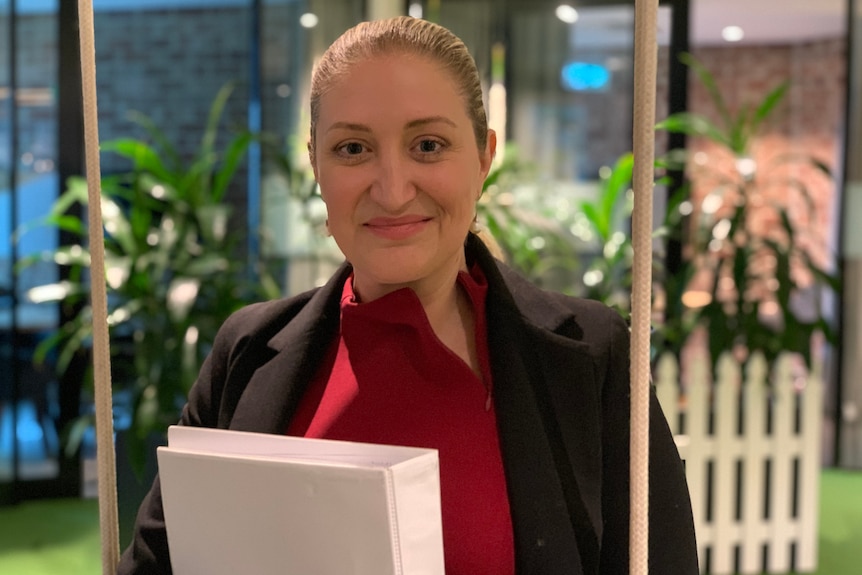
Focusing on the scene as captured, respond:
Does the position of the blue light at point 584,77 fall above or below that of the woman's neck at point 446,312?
above

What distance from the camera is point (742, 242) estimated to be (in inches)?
118

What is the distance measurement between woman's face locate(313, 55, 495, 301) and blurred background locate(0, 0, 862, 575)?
188 cm

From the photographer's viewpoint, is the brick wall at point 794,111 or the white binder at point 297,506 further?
the brick wall at point 794,111

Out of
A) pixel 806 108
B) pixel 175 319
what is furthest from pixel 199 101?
pixel 806 108

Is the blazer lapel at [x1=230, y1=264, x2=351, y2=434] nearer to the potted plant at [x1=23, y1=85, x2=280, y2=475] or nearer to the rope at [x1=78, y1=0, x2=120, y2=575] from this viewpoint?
the rope at [x1=78, y1=0, x2=120, y2=575]

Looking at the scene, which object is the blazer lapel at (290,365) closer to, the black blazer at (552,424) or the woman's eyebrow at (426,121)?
the black blazer at (552,424)

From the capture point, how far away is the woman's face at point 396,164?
69 cm

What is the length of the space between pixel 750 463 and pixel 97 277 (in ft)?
8.96

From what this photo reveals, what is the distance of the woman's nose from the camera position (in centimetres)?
70

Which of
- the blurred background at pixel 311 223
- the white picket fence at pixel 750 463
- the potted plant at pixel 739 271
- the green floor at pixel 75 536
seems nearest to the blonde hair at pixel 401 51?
the blurred background at pixel 311 223

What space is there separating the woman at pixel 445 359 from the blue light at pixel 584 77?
3108 millimetres

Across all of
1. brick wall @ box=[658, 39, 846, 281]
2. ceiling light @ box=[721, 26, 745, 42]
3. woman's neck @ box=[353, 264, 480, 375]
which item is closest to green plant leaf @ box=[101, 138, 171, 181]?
→ woman's neck @ box=[353, 264, 480, 375]

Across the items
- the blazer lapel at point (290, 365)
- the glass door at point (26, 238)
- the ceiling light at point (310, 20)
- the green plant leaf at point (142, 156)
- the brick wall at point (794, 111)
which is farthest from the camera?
the brick wall at point (794, 111)

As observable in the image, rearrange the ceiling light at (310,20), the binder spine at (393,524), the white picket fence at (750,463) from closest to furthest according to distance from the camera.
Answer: the binder spine at (393,524), the white picket fence at (750,463), the ceiling light at (310,20)
